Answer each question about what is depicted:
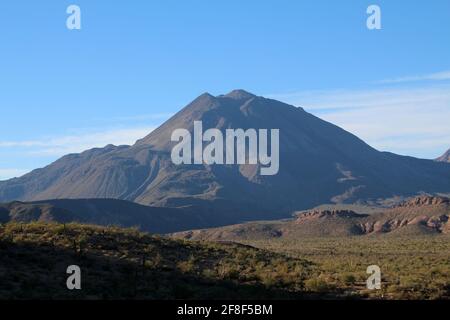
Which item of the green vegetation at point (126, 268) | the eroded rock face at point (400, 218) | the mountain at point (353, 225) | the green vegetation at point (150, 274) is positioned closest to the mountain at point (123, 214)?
the mountain at point (353, 225)

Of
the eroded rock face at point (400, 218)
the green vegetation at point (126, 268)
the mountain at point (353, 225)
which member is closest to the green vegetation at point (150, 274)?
the green vegetation at point (126, 268)

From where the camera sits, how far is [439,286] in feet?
85.4

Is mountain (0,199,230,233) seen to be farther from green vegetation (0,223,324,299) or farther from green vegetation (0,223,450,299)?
green vegetation (0,223,450,299)

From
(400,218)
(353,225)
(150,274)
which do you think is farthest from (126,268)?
(400,218)

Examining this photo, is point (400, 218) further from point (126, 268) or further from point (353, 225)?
point (126, 268)

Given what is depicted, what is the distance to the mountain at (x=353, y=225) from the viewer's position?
413 feet

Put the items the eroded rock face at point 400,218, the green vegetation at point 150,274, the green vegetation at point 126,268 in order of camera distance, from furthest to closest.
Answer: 1. the eroded rock face at point 400,218
2. the green vegetation at point 150,274
3. the green vegetation at point 126,268

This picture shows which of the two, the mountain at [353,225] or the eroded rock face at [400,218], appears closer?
the mountain at [353,225]

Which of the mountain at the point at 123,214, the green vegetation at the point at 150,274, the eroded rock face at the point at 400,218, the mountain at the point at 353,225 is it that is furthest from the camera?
the mountain at the point at 123,214

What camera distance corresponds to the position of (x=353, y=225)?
134125mm

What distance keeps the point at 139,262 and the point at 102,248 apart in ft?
10.1

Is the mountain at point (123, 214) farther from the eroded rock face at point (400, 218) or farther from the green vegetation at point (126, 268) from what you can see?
the green vegetation at point (126, 268)
